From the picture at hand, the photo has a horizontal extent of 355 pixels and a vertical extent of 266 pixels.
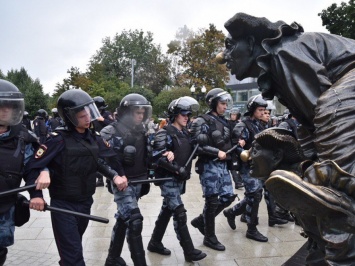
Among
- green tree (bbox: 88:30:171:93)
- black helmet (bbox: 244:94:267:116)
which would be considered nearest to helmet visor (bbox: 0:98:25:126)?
black helmet (bbox: 244:94:267:116)

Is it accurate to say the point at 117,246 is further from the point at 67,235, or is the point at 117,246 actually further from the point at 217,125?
the point at 217,125

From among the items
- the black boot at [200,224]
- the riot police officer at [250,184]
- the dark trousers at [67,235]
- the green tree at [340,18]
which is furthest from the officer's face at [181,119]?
the green tree at [340,18]

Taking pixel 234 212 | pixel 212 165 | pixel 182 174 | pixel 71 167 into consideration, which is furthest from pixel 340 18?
pixel 71 167

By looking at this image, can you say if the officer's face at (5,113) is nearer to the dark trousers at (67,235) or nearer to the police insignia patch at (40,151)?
the police insignia patch at (40,151)

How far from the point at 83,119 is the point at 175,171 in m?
1.42

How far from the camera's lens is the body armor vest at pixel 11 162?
131 inches

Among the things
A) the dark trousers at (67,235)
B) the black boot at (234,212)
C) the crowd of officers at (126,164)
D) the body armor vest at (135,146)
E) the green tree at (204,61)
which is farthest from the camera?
the green tree at (204,61)

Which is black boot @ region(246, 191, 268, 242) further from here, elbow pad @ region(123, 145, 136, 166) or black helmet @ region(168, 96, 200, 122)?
elbow pad @ region(123, 145, 136, 166)

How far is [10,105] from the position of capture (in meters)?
3.52

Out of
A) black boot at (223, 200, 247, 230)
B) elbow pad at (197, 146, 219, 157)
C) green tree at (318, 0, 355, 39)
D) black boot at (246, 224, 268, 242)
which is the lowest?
black boot at (246, 224, 268, 242)

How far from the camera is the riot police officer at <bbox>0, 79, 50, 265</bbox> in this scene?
131 inches

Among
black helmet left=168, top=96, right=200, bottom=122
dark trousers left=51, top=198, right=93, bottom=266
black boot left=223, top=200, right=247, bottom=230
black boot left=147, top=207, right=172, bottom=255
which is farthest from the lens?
black boot left=223, top=200, right=247, bottom=230

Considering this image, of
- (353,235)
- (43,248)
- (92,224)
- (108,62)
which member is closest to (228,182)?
(92,224)

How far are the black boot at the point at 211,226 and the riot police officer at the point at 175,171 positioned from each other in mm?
456
